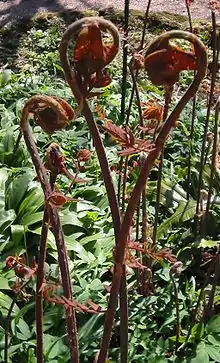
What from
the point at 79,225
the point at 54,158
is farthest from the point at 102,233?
the point at 54,158

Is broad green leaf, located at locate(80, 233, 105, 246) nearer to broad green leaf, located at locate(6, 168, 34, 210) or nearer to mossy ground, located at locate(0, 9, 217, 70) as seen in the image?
broad green leaf, located at locate(6, 168, 34, 210)

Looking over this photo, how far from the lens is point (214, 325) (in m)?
2.66

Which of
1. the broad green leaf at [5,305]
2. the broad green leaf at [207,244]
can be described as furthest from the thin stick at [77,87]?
the broad green leaf at [207,244]

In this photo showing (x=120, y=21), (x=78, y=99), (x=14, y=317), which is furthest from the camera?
(x=120, y=21)

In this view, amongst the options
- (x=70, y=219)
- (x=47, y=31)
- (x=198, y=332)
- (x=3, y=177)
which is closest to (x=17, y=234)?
(x=70, y=219)

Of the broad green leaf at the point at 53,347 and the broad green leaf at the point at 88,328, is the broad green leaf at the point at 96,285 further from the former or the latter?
the broad green leaf at the point at 53,347

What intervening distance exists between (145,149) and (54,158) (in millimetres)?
352

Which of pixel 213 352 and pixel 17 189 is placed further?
pixel 17 189

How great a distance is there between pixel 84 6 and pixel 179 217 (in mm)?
4343

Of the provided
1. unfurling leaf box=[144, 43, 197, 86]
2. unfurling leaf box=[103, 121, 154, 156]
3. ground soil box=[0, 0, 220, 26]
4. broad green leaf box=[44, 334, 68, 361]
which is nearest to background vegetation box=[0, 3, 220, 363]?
broad green leaf box=[44, 334, 68, 361]

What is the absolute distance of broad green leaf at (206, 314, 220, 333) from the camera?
2.65 meters

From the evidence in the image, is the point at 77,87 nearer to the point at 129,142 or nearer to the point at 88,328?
the point at 129,142

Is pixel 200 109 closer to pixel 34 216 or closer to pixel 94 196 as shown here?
pixel 94 196

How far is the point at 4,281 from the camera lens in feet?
9.68
